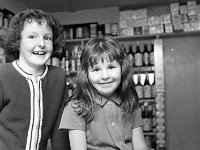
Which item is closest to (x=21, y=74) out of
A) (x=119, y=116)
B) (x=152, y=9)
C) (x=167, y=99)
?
(x=119, y=116)

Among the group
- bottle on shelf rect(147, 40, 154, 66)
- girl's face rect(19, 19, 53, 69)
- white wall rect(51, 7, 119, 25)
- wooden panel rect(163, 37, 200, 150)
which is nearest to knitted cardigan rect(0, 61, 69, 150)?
girl's face rect(19, 19, 53, 69)

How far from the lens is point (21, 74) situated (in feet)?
3.29

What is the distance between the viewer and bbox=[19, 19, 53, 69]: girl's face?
3.17 feet

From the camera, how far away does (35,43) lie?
962mm

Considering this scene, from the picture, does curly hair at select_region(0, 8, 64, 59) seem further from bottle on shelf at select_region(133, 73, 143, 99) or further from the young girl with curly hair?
bottle on shelf at select_region(133, 73, 143, 99)

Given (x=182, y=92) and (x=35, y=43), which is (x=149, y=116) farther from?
(x=35, y=43)

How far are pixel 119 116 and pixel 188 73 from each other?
258cm

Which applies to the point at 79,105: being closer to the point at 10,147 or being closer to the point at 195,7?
the point at 10,147

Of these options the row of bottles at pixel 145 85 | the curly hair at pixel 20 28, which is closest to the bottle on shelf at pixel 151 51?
the row of bottles at pixel 145 85

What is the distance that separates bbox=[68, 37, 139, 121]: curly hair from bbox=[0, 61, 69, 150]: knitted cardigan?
14 centimetres

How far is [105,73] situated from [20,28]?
0.41 metres

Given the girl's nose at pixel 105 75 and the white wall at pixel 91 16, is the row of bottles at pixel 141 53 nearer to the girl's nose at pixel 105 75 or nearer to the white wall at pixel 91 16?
the white wall at pixel 91 16

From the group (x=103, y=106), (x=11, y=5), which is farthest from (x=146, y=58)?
(x=103, y=106)

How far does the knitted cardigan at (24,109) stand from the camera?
963mm
